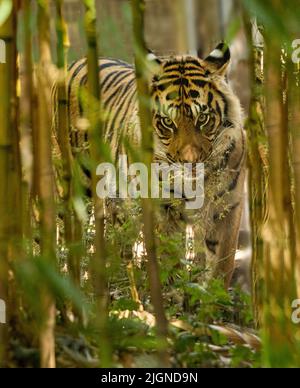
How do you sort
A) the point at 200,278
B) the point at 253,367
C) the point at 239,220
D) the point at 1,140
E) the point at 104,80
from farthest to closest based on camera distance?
the point at 104,80 → the point at 239,220 → the point at 200,278 → the point at 253,367 → the point at 1,140

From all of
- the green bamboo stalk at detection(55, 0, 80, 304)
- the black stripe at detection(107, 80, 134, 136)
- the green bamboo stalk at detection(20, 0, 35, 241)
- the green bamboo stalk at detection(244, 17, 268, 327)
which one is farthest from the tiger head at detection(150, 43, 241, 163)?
the green bamboo stalk at detection(20, 0, 35, 241)

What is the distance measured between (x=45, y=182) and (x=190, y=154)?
2083 mm

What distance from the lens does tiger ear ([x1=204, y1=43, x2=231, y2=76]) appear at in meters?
3.18

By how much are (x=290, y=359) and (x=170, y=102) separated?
8.10ft

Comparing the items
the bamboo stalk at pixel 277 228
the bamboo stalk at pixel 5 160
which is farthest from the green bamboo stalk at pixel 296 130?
the bamboo stalk at pixel 5 160

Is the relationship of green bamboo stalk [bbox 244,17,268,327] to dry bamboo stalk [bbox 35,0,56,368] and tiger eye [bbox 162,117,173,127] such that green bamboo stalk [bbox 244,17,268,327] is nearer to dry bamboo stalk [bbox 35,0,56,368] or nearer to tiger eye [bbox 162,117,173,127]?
dry bamboo stalk [bbox 35,0,56,368]

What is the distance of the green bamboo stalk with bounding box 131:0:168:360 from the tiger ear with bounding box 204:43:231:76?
210 cm

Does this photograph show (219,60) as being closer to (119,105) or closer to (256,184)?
(119,105)

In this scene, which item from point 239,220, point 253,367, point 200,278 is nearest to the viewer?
point 253,367

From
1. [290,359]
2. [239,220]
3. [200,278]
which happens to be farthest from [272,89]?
[239,220]

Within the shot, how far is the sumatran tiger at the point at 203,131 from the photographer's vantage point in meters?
3.11

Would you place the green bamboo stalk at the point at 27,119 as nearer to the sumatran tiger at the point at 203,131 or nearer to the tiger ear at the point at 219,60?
the sumatran tiger at the point at 203,131
